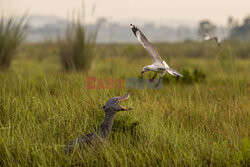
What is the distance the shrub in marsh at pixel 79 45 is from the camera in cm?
680

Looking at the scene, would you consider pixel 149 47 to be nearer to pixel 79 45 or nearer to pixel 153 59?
pixel 153 59

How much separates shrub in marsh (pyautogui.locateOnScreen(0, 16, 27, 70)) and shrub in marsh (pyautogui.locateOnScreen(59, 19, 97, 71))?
42.9 inches

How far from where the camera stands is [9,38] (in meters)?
6.47

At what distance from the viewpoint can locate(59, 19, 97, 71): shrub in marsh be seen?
6805mm

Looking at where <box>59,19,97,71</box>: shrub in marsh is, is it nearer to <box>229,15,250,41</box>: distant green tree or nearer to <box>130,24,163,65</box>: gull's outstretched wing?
<box>229,15,250,41</box>: distant green tree

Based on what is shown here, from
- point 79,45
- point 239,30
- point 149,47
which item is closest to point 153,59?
point 149,47

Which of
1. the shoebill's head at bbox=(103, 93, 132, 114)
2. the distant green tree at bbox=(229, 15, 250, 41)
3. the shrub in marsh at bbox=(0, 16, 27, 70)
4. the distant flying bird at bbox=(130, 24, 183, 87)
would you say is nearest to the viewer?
the distant flying bird at bbox=(130, 24, 183, 87)

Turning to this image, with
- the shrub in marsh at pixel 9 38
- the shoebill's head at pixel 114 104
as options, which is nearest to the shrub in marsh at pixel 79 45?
the shrub in marsh at pixel 9 38

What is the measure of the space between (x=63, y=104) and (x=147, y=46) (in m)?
1.25

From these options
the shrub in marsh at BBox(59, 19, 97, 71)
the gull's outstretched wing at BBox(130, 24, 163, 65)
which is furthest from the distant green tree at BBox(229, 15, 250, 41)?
the shrub in marsh at BBox(59, 19, 97, 71)

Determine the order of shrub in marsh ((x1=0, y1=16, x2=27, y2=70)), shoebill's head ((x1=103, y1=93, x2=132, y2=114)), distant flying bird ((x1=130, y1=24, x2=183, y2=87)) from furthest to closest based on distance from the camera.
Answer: shrub in marsh ((x1=0, y1=16, x2=27, y2=70)), shoebill's head ((x1=103, y1=93, x2=132, y2=114)), distant flying bird ((x1=130, y1=24, x2=183, y2=87))

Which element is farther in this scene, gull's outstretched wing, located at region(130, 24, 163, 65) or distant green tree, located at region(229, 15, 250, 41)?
distant green tree, located at region(229, 15, 250, 41)

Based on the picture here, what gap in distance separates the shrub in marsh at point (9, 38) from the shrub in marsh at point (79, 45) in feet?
3.58

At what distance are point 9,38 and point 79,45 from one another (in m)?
1.62
